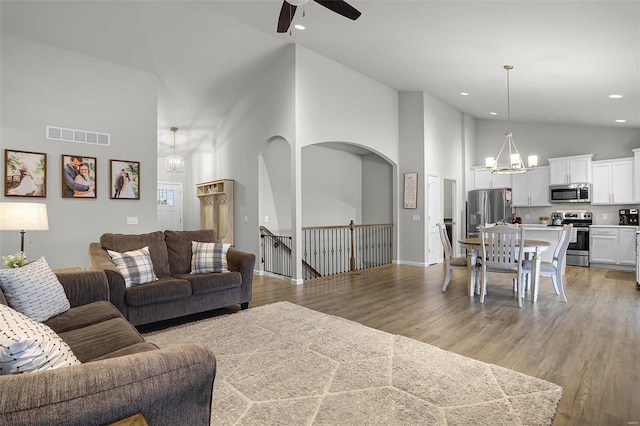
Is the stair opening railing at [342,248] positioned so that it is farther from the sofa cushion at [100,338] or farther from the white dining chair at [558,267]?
the sofa cushion at [100,338]

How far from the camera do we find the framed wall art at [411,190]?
755 cm

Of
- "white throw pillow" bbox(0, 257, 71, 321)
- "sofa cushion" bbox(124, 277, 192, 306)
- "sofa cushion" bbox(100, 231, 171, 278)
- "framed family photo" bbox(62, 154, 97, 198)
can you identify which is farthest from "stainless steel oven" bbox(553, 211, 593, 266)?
→ "framed family photo" bbox(62, 154, 97, 198)

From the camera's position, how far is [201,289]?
3.85 metres

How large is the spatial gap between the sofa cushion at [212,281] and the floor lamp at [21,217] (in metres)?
1.44

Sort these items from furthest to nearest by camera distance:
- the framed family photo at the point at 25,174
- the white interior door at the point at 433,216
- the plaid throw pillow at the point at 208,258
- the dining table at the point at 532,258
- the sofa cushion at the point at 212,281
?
1. the white interior door at the point at 433,216
2. the framed family photo at the point at 25,174
3. the dining table at the point at 532,258
4. the plaid throw pillow at the point at 208,258
5. the sofa cushion at the point at 212,281

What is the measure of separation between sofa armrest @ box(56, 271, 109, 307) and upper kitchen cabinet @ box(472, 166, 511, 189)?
8.45m

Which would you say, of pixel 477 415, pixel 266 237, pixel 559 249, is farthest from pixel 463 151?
pixel 477 415

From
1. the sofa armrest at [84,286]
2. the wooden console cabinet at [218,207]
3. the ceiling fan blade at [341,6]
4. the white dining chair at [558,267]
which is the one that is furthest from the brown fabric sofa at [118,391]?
the wooden console cabinet at [218,207]

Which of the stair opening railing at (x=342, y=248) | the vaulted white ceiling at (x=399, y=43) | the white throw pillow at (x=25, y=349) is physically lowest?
the stair opening railing at (x=342, y=248)

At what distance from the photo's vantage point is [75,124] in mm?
5148

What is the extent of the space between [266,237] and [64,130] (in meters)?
3.63

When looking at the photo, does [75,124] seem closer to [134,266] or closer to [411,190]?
[134,266]

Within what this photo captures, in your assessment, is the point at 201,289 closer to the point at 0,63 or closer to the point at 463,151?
the point at 0,63

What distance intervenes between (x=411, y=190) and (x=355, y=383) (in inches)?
226
